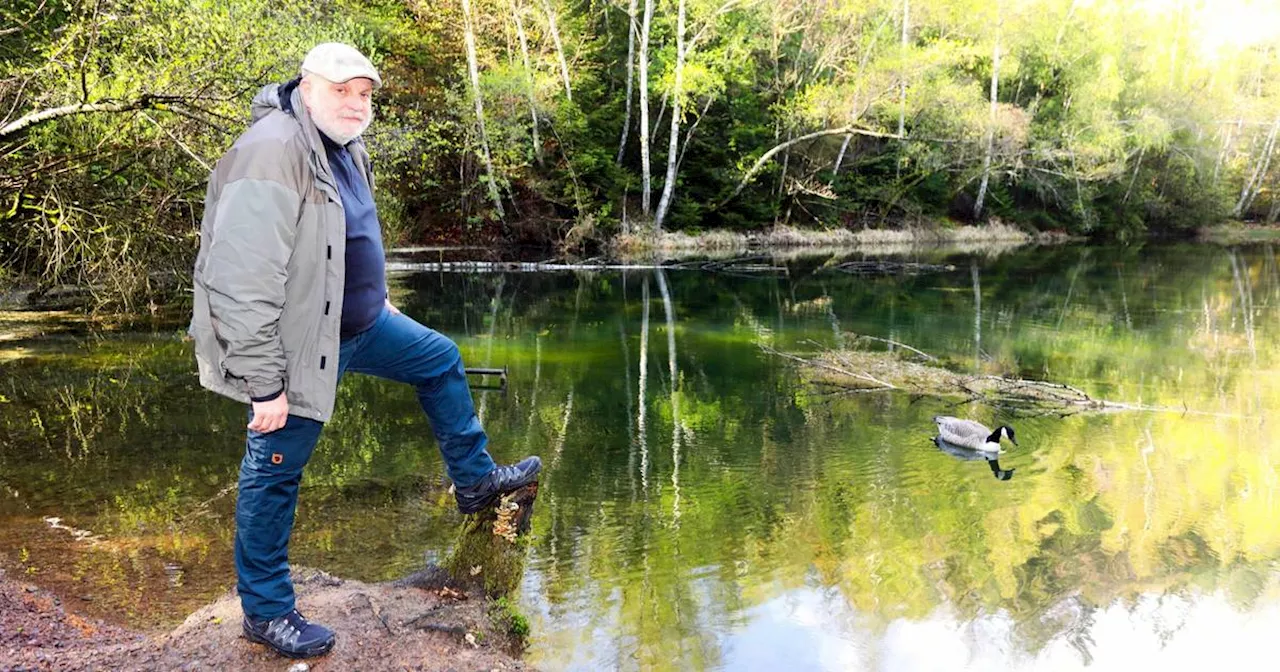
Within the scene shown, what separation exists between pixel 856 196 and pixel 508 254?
15.7m

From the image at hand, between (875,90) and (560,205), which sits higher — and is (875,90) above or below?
above

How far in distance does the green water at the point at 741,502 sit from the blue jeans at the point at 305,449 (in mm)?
1251

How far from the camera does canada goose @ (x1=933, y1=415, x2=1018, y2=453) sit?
7883mm

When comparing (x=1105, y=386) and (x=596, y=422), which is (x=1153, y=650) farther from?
(x=1105, y=386)

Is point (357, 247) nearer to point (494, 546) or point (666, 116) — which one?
point (494, 546)

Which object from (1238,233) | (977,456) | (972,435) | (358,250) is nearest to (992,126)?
(1238,233)

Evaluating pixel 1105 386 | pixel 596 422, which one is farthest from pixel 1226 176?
pixel 596 422

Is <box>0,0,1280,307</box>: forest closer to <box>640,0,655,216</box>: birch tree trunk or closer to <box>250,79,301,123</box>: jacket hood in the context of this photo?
<box>640,0,655,216</box>: birch tree trunk

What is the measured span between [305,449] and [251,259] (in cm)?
77

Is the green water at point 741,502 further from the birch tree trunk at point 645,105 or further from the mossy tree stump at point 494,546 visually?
the birch tree trunk at point 645,105

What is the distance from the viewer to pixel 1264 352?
1311cm

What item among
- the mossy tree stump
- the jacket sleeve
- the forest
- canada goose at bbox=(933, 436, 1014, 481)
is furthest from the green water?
the forest

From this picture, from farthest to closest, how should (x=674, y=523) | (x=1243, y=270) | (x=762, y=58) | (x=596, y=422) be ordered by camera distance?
(x=762, y=58) < (x=1243, y=270) < (x=596, y=422) < (x=674, y=523)

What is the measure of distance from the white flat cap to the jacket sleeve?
0.37 m
